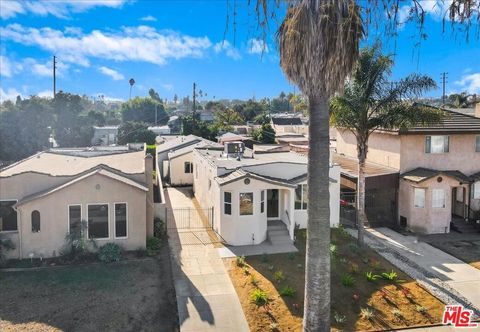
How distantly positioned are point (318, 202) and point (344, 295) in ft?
20.2

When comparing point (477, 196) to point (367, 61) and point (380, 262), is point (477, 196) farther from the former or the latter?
point (367, 61)

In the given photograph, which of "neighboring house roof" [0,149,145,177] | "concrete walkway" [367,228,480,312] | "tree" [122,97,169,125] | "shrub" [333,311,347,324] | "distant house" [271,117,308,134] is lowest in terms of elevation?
"shrub" [333,311,347,324]

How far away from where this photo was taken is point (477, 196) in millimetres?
25234

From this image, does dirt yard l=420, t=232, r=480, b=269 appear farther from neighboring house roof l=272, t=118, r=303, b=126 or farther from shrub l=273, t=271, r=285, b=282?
neighboring house roof l=272, t=118, r=303, b=126

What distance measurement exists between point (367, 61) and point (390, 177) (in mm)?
8882

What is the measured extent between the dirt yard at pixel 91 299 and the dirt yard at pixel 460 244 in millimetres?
13873

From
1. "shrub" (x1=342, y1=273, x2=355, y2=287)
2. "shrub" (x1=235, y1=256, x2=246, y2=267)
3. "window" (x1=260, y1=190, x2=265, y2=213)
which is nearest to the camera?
"shrub" (x1=342, y1=273, x2=355, y2=287)

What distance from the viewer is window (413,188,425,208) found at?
23.3m

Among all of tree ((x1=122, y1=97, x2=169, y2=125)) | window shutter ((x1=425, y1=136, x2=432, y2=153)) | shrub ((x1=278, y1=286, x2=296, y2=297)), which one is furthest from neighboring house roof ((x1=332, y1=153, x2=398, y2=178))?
tree ((x1=122, y1=97, x2=169, y2=125))

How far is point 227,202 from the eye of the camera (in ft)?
65.9

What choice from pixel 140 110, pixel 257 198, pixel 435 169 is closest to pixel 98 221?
pixel 257 198

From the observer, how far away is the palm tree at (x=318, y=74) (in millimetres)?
9172

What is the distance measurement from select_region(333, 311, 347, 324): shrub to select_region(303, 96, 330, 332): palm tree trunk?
2.98 m

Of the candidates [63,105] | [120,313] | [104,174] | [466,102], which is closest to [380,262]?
[120,313]
